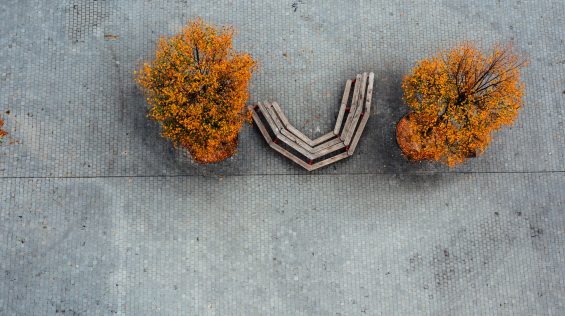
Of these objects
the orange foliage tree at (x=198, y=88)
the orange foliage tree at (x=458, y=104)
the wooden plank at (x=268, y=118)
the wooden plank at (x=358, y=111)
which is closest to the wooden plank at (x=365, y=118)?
the wooden plank at (x=358, y=111)

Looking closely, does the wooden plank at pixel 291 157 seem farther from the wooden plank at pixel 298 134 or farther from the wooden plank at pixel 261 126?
the wooden plank at pixel 298 134

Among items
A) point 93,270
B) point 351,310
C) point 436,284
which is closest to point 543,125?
point 436,284

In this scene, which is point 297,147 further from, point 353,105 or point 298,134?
point 353,105

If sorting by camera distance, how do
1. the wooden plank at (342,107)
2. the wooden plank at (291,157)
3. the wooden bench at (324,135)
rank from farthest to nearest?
1. the wooden plank at (342,107)
2. the wooden plank at (291,157)
3. the wooden bench at (324,135)

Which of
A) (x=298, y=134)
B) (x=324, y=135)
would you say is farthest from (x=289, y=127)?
(x=324, y=135)

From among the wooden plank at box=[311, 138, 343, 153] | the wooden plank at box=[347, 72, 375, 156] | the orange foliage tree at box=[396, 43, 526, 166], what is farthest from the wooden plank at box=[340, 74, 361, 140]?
the orange foliage tree at box=[396, 43, 526, 166]

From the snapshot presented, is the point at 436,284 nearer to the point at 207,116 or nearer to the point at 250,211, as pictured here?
the point at 250,211
